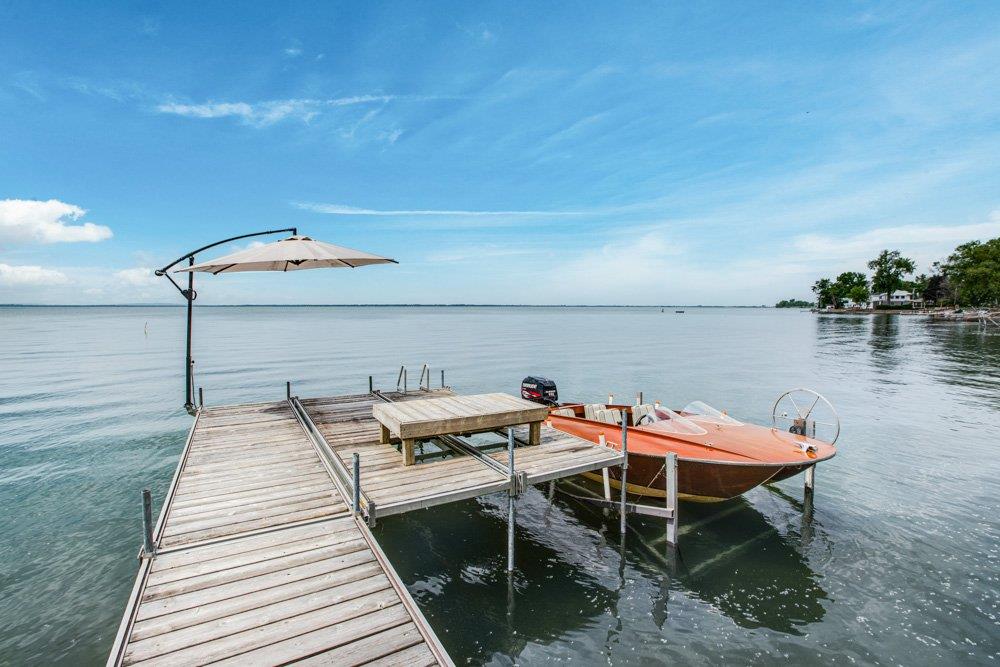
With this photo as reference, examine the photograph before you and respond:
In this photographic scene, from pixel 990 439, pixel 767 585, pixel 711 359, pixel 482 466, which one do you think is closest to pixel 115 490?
pixel 482 466

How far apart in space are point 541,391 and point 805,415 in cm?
734

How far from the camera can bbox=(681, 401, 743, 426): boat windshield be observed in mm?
11141

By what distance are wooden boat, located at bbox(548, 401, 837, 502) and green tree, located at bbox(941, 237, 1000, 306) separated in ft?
400

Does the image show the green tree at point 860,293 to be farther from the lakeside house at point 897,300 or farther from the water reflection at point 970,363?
the water reflection at point 970,363

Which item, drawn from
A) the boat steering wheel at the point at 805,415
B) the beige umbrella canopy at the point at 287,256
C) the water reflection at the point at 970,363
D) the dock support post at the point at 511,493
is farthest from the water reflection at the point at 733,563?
the water reflection at the point at 970,363

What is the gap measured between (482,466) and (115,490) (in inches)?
389

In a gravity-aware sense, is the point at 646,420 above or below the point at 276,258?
below

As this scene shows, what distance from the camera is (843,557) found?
848 centimetres

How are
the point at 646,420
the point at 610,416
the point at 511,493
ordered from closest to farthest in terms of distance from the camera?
1. the point at 511,493
2. the point at 646,420
3. the point at 610,416

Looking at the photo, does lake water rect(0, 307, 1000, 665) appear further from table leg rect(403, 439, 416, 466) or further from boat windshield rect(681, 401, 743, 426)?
table leg rect(403, 439, 416, 466)

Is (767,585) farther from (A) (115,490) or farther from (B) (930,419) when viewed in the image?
(B) (930,419)

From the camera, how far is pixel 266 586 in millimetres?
4535

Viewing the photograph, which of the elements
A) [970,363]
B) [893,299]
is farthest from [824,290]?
[970,363]

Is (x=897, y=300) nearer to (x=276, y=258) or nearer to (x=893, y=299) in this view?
(x=893, y=299)
